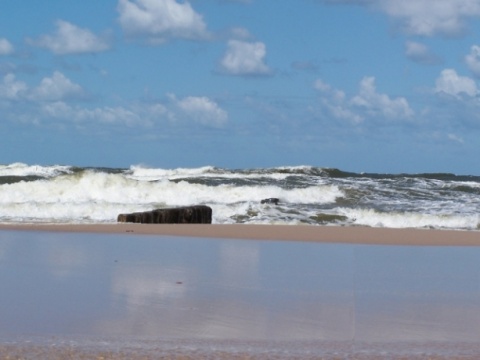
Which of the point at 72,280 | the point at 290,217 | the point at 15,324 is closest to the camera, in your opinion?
the point at 15,324

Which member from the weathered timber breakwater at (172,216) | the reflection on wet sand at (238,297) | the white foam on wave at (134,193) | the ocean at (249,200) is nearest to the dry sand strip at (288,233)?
the weathered timber breakwater at (172,216)

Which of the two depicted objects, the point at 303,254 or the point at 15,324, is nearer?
the point at 15,324

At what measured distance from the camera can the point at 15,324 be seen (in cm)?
449

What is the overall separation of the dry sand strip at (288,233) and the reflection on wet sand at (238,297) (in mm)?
1949

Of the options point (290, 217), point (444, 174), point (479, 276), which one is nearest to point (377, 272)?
point (479, 276)

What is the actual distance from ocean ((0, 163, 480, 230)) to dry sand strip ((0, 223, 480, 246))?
6.97 ft

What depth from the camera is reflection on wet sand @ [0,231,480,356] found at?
4324 mm

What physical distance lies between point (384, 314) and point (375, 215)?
12089 millimetres

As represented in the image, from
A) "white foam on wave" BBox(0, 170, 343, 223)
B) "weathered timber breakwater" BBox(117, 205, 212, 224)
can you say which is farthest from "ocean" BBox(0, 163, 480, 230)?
"weathered timber breakwater" BBox(117, 205, 212, 224)

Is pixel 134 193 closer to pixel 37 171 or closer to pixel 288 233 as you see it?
pixel 288 233

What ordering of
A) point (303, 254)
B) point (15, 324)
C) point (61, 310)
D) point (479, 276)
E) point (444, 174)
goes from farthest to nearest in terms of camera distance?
point (444, 174), point (303, 254), point (479, 276), point (61, 310), point (15, 324)

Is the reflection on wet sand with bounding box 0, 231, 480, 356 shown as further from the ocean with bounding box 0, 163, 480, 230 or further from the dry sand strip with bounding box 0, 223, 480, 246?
the ocean with bounding box 0, 163, 480, 230

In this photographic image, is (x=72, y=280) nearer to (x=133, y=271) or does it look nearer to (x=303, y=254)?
(x=133, y=271)

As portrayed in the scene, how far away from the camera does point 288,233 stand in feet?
39.7
